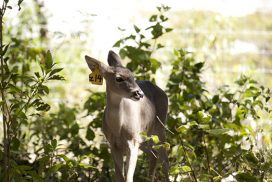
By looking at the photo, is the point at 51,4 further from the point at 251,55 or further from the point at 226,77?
the point at 251,55

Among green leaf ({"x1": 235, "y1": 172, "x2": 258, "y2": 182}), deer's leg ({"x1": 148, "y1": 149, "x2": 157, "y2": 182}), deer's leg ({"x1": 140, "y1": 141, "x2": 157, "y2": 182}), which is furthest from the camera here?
deer's leg ({"x1": 148, "y1": 149, "x2": 157, "y2": 182})

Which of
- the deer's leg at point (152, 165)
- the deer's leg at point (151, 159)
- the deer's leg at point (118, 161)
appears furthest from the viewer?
the deer's leg at point (152, 165)

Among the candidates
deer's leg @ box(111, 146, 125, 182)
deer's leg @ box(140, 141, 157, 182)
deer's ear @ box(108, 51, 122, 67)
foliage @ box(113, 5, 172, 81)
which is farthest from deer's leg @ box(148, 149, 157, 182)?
foliage @ box(113, 5, 172, 81)

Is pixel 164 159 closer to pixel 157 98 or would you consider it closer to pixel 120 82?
pixel 157 98

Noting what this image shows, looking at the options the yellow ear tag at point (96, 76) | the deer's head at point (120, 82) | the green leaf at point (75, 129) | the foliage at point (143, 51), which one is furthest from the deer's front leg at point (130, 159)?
the green leaf at point (75, 129)

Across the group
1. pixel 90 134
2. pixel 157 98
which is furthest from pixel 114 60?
pixel 90 134

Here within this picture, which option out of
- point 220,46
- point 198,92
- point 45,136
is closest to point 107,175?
point 45,136

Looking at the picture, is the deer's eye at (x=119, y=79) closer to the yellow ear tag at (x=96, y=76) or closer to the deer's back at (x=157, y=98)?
the yellow ear tag at (x=96, y=76)

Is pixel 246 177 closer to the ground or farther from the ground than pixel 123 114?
closer to the ground

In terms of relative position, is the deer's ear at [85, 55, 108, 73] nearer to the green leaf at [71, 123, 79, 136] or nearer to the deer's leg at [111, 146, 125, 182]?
the deer's leg at [111, 146, 125, 182]

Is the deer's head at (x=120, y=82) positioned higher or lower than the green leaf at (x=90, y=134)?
higher

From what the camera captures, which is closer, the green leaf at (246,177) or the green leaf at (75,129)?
the green leaf at (246,177)

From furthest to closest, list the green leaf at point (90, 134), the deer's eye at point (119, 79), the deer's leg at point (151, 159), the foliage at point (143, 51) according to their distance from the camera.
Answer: the green leaf at point (90, 134), the foliage at point (143, 51), the deer's leg at point (151, 159), the deer's eye at point (119, 79)

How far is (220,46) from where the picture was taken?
30.3 ft
